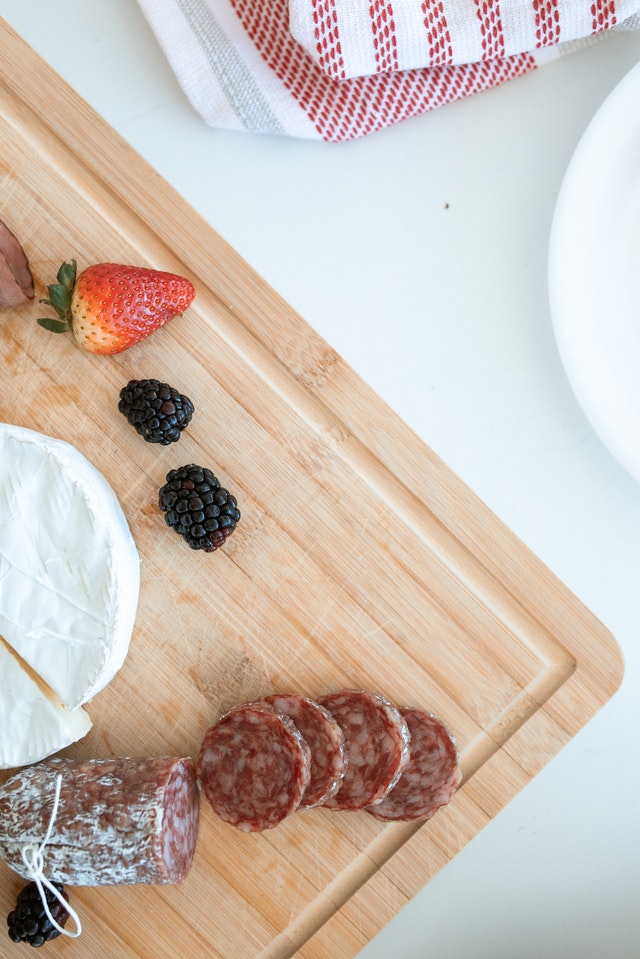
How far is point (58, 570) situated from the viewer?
4.06 feet

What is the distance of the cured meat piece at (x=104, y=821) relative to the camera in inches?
47.0

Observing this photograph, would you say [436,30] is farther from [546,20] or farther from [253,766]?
[253,766]

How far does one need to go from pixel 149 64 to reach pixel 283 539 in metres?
0.93

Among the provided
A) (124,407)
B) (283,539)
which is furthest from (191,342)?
(283,539)

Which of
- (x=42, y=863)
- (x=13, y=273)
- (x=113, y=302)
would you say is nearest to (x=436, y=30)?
(x=113, y=302)

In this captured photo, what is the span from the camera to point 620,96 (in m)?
1.32

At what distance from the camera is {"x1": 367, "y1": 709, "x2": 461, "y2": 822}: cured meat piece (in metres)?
1.29

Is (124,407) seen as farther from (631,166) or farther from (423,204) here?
(631,166)

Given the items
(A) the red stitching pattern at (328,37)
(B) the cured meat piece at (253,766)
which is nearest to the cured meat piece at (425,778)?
(B) the cured meat piece at (253,766)

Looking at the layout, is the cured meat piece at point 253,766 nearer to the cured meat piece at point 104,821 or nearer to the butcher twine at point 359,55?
the cured meat piece at point 104,821

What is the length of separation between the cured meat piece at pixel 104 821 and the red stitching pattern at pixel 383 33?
4.06 ft

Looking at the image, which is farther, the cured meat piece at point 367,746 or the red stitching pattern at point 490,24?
the red stitching pattern at point 490,24

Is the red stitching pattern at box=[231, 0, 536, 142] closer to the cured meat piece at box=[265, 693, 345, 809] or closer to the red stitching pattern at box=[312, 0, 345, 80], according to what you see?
the red stitching pattern at box=[312, 0, 345, 80]

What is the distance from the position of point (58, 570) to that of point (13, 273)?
0.50 m
